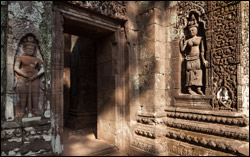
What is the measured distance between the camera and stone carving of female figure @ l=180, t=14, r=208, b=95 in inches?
152

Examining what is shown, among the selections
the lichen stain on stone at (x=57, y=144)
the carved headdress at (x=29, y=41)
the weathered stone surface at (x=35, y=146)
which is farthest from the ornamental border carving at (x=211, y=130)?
the carved headdress at (x=29, y=41)

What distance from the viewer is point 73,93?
7.60 meters

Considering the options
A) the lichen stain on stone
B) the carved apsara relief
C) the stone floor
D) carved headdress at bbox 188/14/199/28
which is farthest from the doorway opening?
the carved apsara relief

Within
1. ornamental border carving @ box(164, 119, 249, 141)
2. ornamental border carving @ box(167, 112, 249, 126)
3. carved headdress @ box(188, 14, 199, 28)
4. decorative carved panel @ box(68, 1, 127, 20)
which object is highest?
decorative carved panel @ box(68, 1, 127, 20)

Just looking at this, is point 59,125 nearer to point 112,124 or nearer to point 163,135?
point 112,124

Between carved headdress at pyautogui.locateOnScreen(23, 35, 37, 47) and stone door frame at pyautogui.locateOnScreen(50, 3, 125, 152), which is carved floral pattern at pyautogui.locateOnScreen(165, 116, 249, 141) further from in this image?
carved headdress at pyautogui.locateOnScreen(23, 35, 37, 47)

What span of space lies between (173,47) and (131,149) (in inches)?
118

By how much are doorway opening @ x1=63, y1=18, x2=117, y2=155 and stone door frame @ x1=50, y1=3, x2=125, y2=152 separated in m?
0.17

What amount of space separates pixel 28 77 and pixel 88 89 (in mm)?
4234

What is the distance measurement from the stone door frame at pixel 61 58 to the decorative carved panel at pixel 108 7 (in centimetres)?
16

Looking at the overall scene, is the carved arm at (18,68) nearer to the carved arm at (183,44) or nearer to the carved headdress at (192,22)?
the carved arm at (183,44)

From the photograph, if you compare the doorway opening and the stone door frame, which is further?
the doorway opening

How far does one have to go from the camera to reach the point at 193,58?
397 cm

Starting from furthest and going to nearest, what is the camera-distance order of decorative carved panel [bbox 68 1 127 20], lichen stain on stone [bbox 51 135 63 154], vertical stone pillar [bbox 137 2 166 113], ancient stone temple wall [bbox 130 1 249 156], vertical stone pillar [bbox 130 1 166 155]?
vertical stone pillar [bbox 137 2 166 113] → vertical stone pillar [bbox 130 1 166 155] → decorative carved panel [bbox 68 1 127 20] → lichen stain on stone [bbox 51 135 63 154] → ancient stone temple wall [bbox 130 1 249 156]
